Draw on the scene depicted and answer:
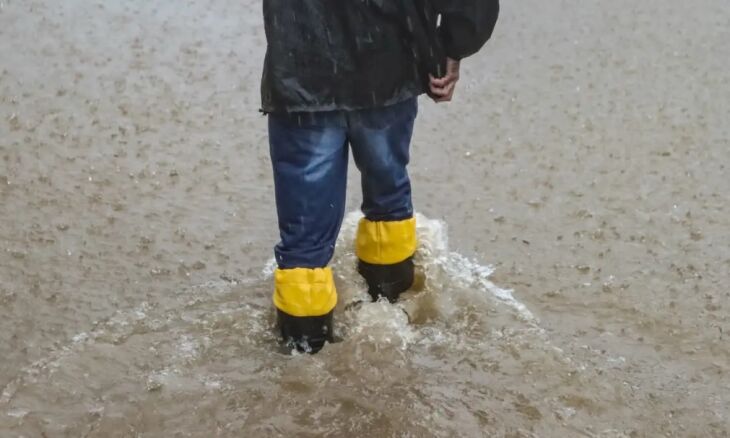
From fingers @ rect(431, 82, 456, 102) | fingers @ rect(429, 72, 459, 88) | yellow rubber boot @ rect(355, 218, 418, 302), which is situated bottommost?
yellow rubber boot @ rect(355, 218, 418, 302)

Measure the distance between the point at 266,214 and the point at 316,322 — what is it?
24.3 inches

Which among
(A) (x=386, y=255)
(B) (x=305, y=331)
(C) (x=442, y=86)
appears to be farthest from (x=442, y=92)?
(B) (x=305, y=331)

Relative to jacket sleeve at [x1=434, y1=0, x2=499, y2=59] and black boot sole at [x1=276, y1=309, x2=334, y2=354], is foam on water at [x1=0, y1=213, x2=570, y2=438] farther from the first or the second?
jacket sleeve at [x1=434, y1=0, x2=499, y2=59]

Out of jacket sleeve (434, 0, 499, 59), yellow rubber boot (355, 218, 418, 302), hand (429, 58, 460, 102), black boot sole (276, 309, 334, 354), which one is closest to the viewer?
jacket sleeve (434, 0, 499, 59)

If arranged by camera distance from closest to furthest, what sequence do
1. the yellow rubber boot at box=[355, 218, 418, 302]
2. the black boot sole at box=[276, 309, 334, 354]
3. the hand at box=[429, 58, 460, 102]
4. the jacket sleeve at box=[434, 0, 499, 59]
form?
1. the jacket sleeve at box=[434, 0, 499, 59]
2. the hand at box=[429, 58, 460, 102]
3. the black boot sole at box=[276, 309, 334, 354]
4. the yellow rubber boot at box=[355, 218, 418, 302]

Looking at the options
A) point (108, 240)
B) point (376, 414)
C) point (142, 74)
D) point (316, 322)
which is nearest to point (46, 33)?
point (142, 74)

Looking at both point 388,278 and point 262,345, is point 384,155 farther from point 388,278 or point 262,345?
point 262,345

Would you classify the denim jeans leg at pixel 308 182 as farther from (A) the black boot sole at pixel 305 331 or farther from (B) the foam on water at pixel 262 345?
(B) the foam on water at pixel 262 345

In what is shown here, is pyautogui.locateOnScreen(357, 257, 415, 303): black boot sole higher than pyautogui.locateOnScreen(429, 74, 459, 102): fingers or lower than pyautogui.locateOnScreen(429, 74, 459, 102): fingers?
lower

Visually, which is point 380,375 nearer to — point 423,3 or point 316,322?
point 316,322

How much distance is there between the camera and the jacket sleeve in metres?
1.46

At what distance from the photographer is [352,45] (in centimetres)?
152

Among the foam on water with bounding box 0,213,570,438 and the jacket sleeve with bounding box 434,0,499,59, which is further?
the foam on water with bounding box 0,213,570,438

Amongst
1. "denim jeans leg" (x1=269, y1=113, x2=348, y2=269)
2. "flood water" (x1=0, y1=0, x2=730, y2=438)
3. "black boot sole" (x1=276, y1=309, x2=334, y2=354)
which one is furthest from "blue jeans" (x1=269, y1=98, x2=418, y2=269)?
"flood water" (x1=0, y1=0, x2=730, y2=438)
